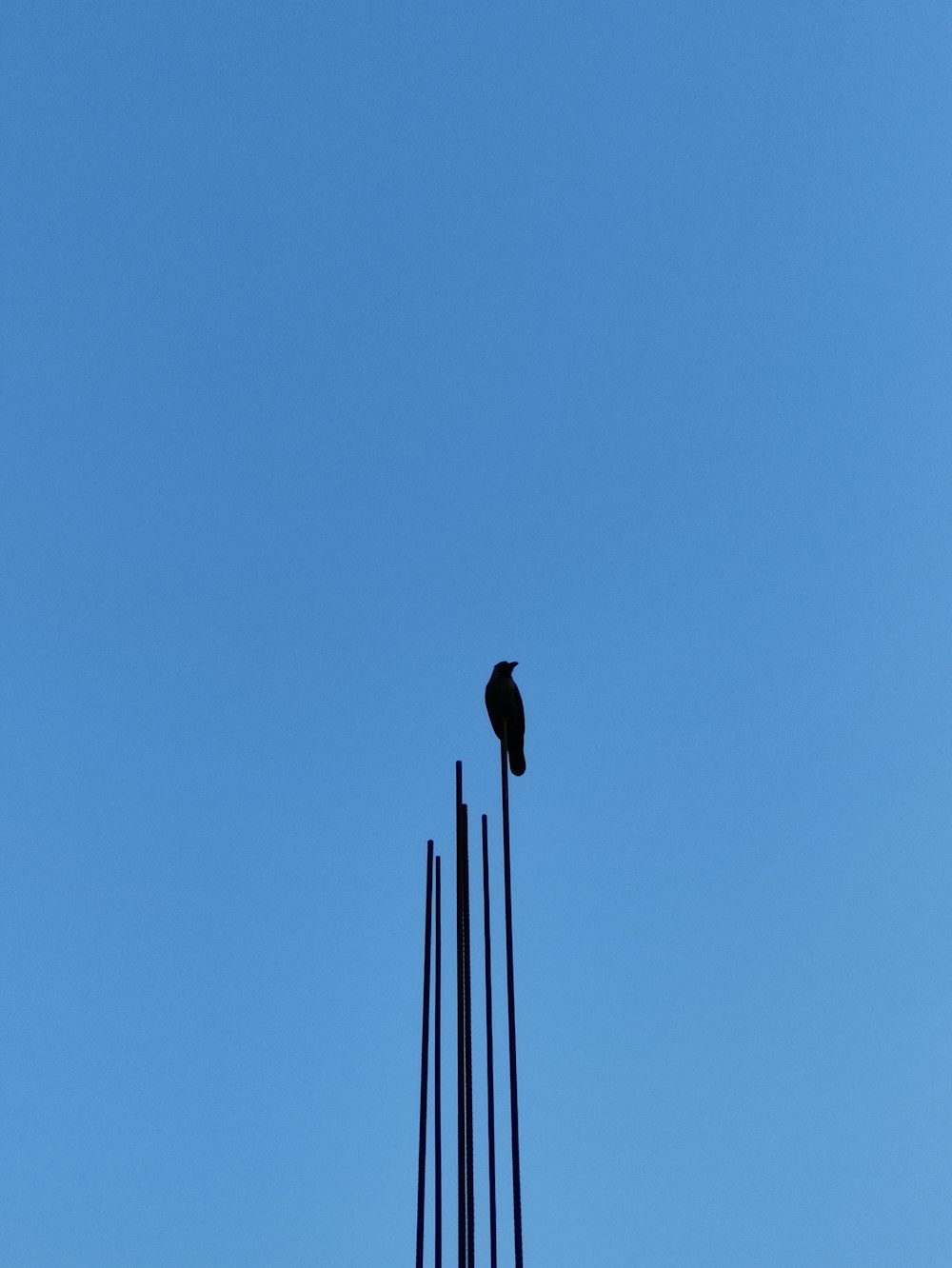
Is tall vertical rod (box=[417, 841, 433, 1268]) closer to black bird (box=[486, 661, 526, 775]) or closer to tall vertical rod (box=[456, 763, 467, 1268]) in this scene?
tall vertical rod (box=[456, 763, 467, 1268])

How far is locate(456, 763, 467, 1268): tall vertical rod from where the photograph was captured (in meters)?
3.63

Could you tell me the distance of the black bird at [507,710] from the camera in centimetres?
450

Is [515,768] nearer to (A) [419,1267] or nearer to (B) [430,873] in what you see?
(B) [430,873]

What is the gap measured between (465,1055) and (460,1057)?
17 millimetres

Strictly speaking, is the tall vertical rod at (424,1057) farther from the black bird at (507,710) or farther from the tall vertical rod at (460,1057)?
the black bird at (507,710)

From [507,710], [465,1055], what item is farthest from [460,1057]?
[507,710]

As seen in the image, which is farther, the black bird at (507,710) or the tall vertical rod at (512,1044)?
the black bird at (507,710)

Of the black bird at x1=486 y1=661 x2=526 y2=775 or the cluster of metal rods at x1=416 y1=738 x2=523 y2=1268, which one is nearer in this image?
the cluster of metal rods at x1=416 y1=738 x2=523 y2=1268

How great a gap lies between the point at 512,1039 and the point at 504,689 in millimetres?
1304

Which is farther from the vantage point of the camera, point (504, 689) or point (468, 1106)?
point (504, 689)

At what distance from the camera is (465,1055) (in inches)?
150

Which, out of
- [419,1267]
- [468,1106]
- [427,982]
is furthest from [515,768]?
[419,1267]

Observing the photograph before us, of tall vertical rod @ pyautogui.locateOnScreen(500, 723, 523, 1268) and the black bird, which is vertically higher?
the black bird

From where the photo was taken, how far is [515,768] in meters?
4.56
